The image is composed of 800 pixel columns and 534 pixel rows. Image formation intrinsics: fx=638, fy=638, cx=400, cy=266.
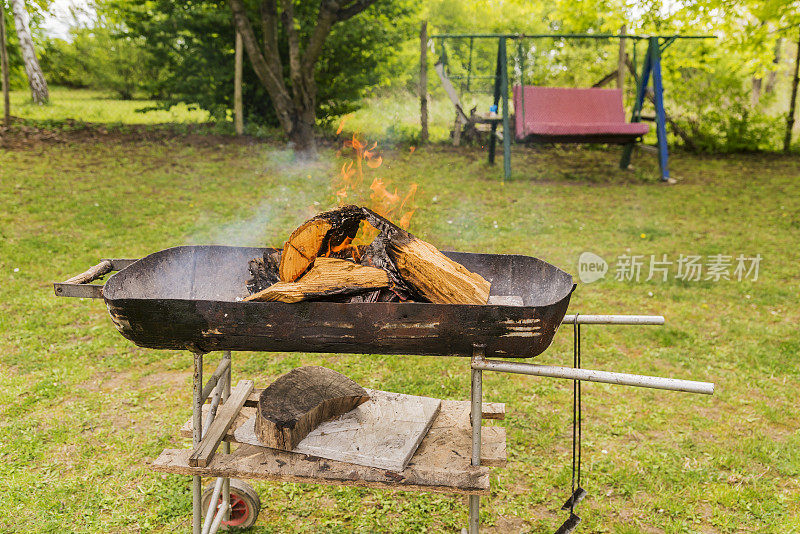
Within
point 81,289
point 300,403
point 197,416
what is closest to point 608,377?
point 300,403

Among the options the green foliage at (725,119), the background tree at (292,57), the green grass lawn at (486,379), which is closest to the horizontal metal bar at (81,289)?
the green grass lawn at (486,379)

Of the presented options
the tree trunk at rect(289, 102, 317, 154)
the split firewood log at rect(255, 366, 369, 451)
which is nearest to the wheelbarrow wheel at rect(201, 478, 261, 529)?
the split firewood log at rect(255, 366, 369, 451)

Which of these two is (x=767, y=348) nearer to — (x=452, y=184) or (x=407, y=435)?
(x=407, y=435)

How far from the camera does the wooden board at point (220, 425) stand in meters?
2.29

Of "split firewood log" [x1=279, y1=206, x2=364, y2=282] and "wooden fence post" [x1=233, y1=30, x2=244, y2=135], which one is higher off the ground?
"wooden fence post" [x1=233, y1=30, x2=244, y2=135]

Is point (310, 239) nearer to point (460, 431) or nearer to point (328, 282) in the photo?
point (328, 282)

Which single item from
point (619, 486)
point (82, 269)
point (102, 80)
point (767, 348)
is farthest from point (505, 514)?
point (102, 80)

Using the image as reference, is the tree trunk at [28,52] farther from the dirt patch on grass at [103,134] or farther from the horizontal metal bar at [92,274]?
the horizontal metal bar at [92,274]

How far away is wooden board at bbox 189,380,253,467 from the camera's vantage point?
229cm

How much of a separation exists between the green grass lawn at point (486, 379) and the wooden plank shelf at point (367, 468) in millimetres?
642

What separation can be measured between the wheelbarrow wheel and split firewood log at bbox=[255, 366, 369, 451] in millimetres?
502

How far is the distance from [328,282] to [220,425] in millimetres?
783

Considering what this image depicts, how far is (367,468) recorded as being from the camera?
89.7 inches

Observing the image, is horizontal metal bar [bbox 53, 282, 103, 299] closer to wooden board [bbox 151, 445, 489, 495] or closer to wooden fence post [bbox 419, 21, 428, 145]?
wooden board [bbox 151, 445, 489, 495]
